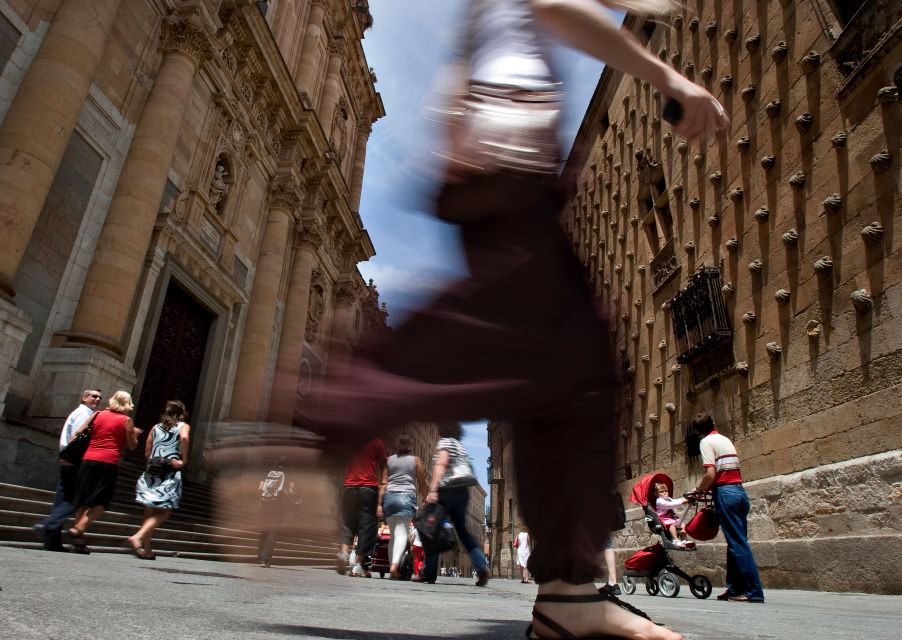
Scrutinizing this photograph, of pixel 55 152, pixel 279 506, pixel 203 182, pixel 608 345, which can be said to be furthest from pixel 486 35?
pixel 203 182

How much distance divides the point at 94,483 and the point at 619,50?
5550 millimetres

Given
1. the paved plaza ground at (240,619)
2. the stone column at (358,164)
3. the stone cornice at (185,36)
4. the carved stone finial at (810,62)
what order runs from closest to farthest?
the paved plaza ground at (240,619) → the carved stone finial at (810,62) → the stone cornice at (185,36) → the stone column at (358,164)

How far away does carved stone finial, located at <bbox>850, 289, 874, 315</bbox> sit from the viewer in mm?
6074

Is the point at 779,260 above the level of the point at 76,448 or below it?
above

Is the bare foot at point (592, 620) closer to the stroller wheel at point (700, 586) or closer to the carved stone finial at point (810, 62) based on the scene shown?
the stroller wheel at point (700, 586)

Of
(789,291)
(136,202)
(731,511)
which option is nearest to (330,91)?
(136,202)

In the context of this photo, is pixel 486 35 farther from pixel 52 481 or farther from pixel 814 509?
pixel 52 481

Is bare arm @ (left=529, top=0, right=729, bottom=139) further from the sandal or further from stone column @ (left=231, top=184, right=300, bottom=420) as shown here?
stone column @ (left=231, top=184, right=300, bottom=420)

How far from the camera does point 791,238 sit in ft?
24.7

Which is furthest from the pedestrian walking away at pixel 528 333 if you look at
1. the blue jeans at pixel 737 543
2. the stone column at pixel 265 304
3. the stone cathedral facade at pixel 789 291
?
the stone column at pixel 265 304

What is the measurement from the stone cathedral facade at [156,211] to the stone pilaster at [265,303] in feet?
0.15

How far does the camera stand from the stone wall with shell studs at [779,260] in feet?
19.9

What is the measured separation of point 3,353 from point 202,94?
345 inches

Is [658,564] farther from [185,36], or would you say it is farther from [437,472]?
[185,36]
